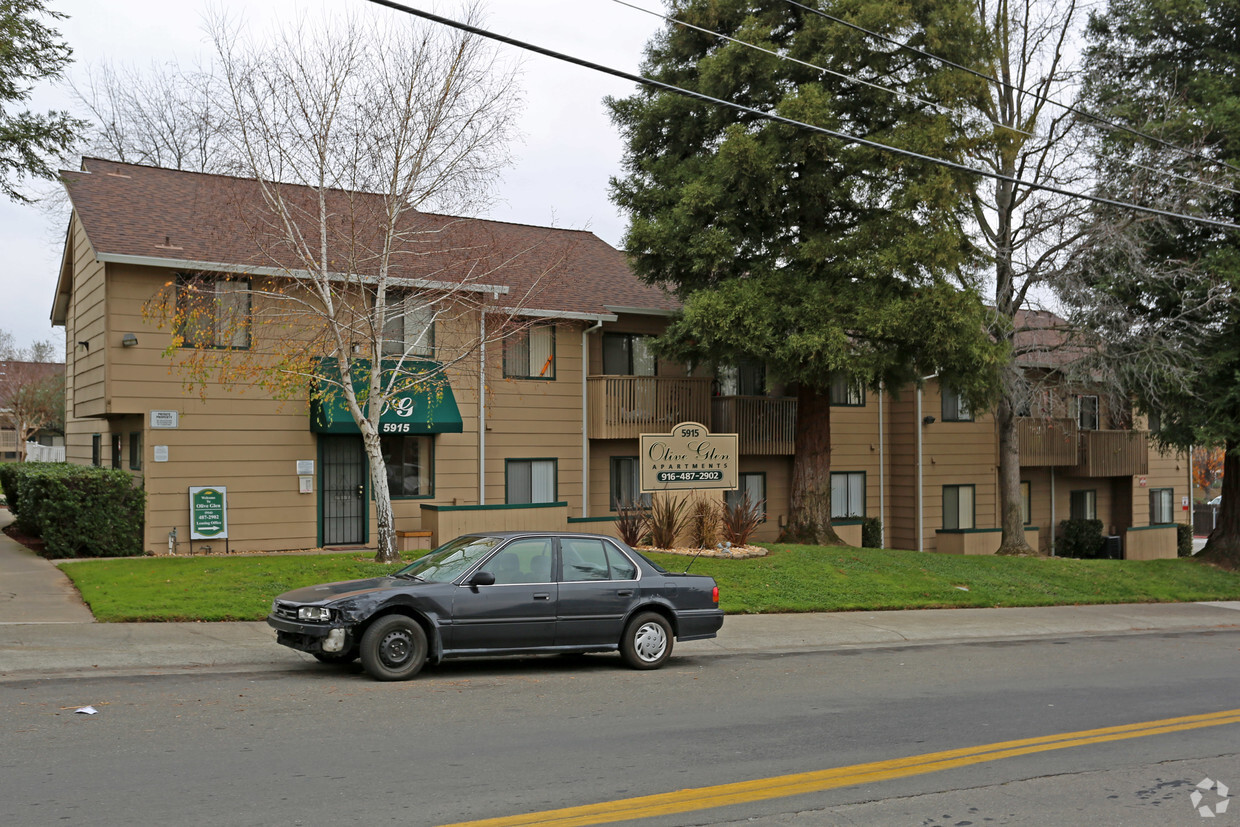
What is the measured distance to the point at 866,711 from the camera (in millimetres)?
9242

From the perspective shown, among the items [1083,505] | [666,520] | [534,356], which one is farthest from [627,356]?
[1083,505]

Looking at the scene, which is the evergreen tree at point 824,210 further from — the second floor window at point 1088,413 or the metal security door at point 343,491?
the second floor window at point 1088,413

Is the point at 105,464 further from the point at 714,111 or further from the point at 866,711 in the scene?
the point at 866,711

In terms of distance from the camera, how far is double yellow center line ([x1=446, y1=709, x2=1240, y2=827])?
6.03m

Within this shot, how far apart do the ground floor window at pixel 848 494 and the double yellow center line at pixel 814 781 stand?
66.2 ft

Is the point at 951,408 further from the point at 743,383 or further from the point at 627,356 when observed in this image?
the point at 627,356

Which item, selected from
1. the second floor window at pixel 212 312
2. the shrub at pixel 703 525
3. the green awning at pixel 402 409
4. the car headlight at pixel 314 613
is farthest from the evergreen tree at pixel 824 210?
the car headlight at pixel 314 613

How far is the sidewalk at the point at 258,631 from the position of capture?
1048 cm

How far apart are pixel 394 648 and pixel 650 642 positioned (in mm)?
2820

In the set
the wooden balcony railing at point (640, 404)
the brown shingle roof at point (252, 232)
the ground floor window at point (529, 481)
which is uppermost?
the brown shingle roof at point (252, 232)

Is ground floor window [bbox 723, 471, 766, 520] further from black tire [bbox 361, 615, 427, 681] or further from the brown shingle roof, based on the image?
black tire [bbox 361, 615, 427, 681]

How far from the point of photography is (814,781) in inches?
272

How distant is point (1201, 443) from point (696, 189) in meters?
12.4

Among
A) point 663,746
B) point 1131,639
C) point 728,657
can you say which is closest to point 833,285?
point 1131,639
